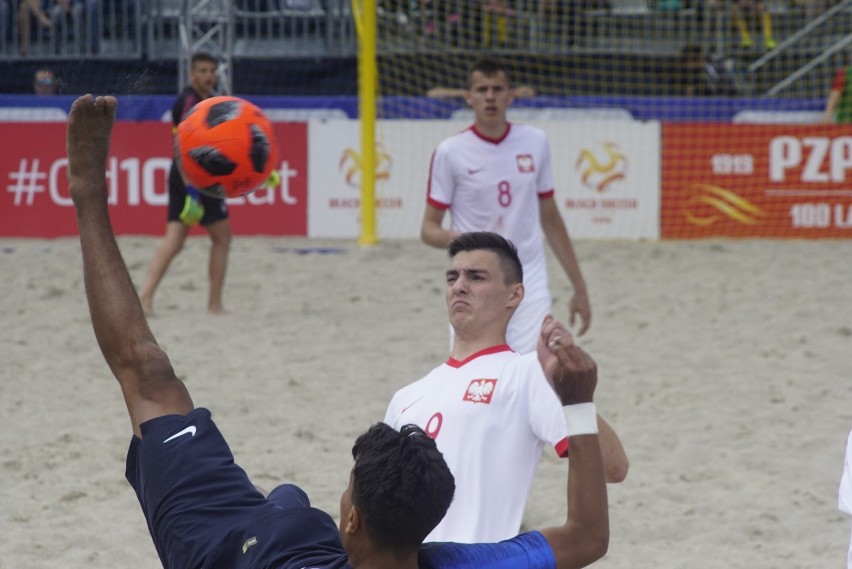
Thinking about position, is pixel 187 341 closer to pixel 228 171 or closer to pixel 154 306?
pixel 154 306

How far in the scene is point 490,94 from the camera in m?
5.47

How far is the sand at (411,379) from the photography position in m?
5.02

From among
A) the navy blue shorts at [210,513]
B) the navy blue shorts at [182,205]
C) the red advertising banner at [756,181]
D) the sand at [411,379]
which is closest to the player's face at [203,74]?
the navy blue shorts at [182,205]

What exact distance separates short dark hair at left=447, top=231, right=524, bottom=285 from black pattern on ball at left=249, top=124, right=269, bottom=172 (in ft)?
2.01

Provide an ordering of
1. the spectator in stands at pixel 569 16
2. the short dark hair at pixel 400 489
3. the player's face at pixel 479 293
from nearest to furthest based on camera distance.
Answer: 1. the short dark hair at pixel 400 489
2. the player's face at pixel 479 293
3. the spectator in stands at pixel 569 16

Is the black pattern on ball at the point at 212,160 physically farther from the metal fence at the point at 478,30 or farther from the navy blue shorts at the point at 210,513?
the metal fence at the point at 478,30

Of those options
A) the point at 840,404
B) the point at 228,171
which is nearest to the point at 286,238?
the point at 840,404

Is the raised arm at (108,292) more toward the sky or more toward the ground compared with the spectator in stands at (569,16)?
more toward the ground

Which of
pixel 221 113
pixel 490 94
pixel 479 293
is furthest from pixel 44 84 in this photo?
pixel 479 293

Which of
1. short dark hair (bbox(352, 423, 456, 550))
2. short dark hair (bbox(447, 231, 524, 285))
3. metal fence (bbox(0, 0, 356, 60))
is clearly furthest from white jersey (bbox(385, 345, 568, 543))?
metal fence (bbox(0, 0, 356, 60))

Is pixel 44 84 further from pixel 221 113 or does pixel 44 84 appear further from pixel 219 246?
pixel 221 113

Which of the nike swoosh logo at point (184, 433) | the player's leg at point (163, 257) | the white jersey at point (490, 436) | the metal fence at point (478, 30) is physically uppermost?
the metal fence at point (478, 30)

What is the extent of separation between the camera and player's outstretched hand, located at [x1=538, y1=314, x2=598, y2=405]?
2.16 m

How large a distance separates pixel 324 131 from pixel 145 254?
84.7 inches
